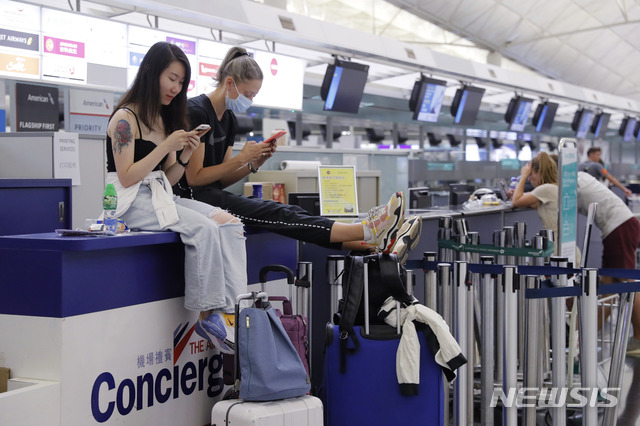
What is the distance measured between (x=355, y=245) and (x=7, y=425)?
5.40 ft

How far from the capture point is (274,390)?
243 centimetres

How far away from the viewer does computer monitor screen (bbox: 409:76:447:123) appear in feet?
33.5

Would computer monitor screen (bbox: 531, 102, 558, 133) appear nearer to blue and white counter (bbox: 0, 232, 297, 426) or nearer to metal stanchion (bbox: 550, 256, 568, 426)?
metal stanchion (bbox: 550, 256, 568, 426)

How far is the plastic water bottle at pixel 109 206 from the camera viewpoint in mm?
2486

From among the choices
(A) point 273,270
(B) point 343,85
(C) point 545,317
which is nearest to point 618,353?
(C) point 545,317

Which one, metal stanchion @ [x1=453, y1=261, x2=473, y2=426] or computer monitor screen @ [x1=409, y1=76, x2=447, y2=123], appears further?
computer monitor screen @ [x1=409, y1=76, x2=447, y2=123]

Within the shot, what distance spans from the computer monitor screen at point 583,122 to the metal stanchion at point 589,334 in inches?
518

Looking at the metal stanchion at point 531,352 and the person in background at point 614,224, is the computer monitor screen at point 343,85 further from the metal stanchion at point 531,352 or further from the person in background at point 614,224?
the metal stanchion at point 531,352

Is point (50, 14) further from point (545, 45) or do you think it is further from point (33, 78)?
point (545, 45)

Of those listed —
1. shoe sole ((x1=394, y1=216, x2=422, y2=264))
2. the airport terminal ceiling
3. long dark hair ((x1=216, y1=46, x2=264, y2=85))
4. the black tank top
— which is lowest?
shoe sole ((x1=394, y1=216, x2=422, y2=264))

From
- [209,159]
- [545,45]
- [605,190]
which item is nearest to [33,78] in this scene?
[209,159]

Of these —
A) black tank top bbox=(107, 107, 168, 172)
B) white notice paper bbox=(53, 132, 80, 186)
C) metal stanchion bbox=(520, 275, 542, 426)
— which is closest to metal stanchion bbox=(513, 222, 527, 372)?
metal stanchion bbox=(520, 275, 542, 426)

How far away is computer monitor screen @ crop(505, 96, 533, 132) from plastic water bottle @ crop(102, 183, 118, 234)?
426 inches

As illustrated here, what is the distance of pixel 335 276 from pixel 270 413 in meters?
1.09
